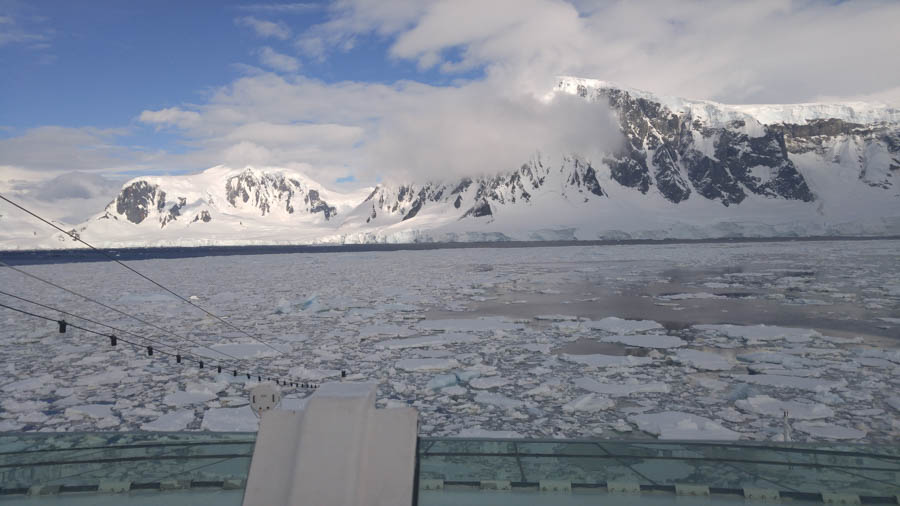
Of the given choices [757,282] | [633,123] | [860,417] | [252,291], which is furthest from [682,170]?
[860,417]

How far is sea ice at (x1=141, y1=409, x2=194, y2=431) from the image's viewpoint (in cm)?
715

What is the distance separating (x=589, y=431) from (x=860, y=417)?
365 centimetres

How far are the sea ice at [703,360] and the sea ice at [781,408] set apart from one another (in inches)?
81.1

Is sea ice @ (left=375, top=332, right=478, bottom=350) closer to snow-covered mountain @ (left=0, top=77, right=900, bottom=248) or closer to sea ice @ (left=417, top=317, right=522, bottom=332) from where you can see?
sea ice @ (left=417, top=317, right=522, bottom=332)

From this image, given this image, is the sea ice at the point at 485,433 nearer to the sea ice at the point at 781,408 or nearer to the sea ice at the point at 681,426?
the sea ice at the point at 681,426

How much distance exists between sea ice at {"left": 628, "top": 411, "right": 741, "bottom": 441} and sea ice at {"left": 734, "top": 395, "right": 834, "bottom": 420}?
1.01 metres

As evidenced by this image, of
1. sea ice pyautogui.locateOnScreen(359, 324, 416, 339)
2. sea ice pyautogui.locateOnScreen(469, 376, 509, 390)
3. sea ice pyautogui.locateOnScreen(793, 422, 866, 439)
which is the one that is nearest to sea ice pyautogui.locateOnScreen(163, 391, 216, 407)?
sea ice pyautogui.locateOnScreen(469, 376, 509, 390)

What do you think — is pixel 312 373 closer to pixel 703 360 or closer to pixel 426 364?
pixel 426 364

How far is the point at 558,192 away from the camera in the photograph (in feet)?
505

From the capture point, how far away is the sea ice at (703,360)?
33.8ft

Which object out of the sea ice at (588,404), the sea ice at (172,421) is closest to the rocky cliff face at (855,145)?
the sea ice at (588,404)

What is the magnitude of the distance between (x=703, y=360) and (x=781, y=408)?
10.1 feet

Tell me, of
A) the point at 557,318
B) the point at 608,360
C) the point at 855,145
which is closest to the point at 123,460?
the point at 608,360

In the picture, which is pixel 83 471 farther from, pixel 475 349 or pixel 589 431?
pixel 475 349
